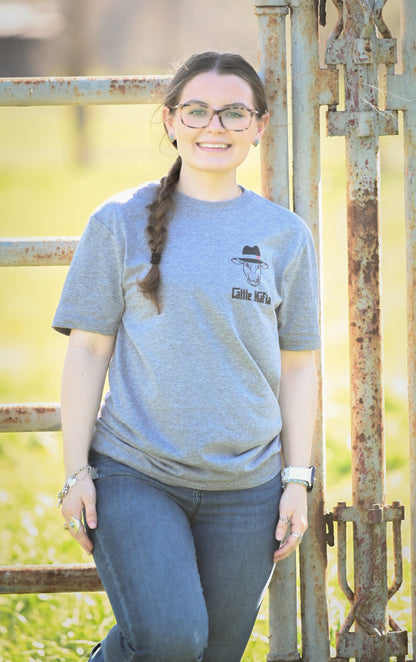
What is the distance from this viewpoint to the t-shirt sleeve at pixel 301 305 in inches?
97.7

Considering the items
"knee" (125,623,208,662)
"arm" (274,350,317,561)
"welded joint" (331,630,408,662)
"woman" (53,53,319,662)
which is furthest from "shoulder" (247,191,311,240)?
"welded joint" (331,630,408,662)

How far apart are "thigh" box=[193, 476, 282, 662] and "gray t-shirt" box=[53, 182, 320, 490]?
6cm

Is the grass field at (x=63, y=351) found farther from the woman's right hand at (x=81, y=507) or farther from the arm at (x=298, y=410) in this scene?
the woman's right hand at (x=81, y=507)

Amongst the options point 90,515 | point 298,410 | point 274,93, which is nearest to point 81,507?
point 90,515

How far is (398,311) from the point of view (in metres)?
9.23

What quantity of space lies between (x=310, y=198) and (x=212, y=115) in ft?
1.47

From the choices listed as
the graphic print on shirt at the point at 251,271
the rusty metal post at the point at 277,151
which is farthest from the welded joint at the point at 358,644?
the graphic print on shirt at the point at 251,271

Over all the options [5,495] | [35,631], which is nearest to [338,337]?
[5,495]

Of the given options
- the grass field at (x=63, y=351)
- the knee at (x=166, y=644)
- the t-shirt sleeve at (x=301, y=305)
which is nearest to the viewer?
the knee at (x=166, y=644)

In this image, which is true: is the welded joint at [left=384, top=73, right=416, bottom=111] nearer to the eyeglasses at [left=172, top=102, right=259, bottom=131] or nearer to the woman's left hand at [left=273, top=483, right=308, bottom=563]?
the eyeglasses at [left=172, top=102, right=259, bottom=131]

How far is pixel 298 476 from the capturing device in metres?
2.47

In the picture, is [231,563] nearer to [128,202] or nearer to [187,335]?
[187,335]

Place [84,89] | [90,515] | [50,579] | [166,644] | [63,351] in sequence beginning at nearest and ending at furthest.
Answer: [166,644], [90,515], [84,89], [50,579], [63,351]

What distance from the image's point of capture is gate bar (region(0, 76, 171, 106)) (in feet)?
8.47
